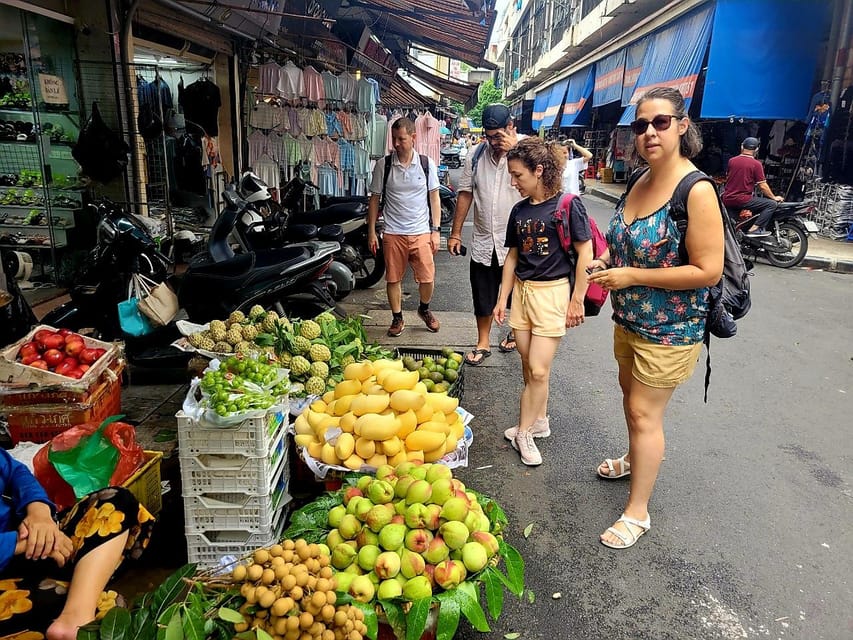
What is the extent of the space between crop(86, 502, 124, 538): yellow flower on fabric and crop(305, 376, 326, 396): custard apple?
1.35 meters

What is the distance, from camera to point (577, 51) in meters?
27.7

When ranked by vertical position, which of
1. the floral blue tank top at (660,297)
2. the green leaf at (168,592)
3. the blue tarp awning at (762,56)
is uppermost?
the blue tarp awning at (762,56)

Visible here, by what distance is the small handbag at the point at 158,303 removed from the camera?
4.67 m

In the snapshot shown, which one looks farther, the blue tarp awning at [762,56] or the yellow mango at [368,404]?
the blue tarp awning at [762,56]

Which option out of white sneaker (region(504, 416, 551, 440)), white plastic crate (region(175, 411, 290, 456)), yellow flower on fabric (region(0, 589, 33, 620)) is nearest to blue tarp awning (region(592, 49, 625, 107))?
white sneaker (region(504, 416, 551, 440))

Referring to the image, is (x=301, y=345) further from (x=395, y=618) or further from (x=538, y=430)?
(x=395, y=618)

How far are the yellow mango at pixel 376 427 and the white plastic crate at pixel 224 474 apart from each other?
1.33 ft

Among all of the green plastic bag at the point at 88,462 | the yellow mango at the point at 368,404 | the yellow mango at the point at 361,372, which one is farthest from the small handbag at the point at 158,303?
the yellow mango at the point at 368,404

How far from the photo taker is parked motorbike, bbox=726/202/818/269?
9883 mm

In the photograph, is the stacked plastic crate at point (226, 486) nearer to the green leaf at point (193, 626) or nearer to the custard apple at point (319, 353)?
the green leaf at point (193, 626)

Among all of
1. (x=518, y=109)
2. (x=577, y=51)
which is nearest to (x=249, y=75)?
(x=577, y=51)

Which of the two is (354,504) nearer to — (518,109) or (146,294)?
(146,294)

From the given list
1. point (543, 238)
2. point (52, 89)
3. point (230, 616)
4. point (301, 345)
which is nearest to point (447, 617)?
point (230, 616)

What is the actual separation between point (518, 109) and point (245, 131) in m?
49.7
